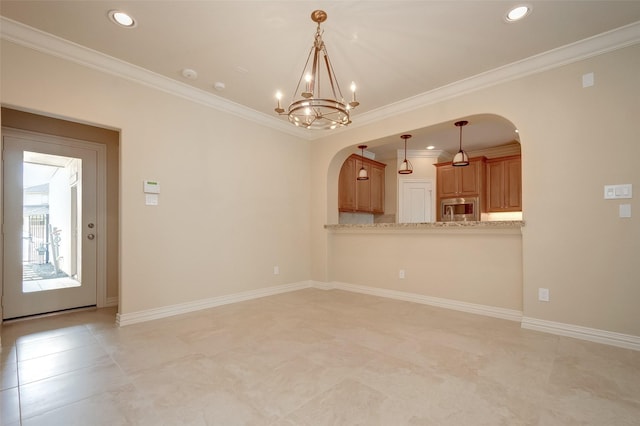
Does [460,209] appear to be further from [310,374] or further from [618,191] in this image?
[310,374]

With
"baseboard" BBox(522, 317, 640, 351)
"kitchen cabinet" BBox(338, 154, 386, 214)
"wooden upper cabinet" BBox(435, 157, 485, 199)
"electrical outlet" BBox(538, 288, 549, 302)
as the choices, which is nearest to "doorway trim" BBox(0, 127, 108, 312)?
"kitchen cabinet" BBox(338, 154, 386, 214)

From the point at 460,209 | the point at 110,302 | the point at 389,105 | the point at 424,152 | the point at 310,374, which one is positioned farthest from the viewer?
the point at 424,152

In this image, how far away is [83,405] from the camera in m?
1.80

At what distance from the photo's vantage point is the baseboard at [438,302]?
11.5 feet

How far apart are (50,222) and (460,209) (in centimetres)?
706

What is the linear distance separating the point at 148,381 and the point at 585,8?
4.34 m

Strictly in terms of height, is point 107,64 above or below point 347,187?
above

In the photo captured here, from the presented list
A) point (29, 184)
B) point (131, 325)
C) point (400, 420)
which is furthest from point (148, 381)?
point (29, 184)

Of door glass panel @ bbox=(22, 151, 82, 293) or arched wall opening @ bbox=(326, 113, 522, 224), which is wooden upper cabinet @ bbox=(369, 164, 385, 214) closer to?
arched wall opening @ bbox=(326, 113, 522, 224)

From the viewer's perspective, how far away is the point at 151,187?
3.50 metres

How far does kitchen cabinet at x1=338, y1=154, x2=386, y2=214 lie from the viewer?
6320 mm

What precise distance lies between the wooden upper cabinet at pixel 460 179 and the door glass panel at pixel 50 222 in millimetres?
6670

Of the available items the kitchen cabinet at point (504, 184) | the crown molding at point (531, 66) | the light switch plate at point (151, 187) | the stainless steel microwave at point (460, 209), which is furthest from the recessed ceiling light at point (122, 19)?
the kitchen cabinet at point (504, 184)

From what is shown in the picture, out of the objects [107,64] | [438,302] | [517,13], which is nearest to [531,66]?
[517,13]
